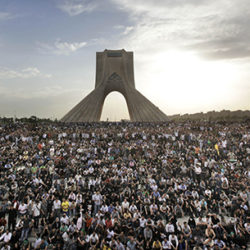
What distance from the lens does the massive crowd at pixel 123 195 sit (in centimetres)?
661

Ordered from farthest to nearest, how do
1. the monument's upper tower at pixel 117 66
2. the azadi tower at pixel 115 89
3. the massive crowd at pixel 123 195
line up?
the monument's upper tower at pixel 117 66
the azadi tower at pixel 115 89
the massive crowd at pixel 123 195

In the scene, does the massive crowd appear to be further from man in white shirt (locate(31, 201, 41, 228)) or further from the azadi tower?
the azadi tower

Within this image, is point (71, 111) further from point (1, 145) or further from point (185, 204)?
point (185, 204)

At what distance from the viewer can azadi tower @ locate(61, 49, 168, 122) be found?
1300 inches

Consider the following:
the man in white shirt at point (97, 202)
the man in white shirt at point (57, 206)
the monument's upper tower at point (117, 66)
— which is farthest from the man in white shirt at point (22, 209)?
the monument's upper tower at point (117, 66)

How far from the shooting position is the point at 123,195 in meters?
9.18

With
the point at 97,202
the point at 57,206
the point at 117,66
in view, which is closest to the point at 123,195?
the point at 97,202

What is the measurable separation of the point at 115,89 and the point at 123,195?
30.5m

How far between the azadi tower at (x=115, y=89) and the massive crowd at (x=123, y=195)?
15.7 m

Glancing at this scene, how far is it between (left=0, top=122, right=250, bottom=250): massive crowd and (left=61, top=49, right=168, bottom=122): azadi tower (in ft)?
51.6

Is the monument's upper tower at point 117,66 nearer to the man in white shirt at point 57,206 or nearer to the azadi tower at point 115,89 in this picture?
the azadi tower at point 115,89

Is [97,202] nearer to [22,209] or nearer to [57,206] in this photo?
[57,206]

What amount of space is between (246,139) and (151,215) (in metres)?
11.9

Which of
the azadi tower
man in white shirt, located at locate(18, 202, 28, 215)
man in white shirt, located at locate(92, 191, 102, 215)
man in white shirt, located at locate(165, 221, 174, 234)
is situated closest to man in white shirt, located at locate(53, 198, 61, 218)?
man in white shirt, located at locate(18, 202, 28, 215)
